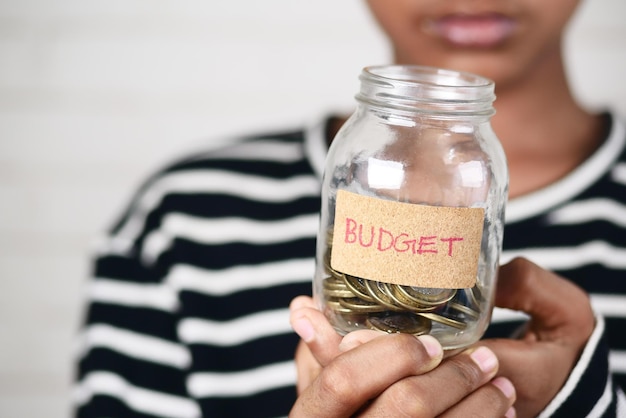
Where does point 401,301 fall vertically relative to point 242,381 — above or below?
above

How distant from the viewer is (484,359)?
495 mm

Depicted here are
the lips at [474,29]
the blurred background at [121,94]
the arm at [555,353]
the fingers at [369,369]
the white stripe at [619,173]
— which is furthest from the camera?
the blurred background at [121,94]

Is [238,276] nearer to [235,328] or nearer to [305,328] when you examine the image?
[235,328]

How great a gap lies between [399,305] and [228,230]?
49 cm

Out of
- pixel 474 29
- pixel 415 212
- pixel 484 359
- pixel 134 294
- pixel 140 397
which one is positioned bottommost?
pixel 140 397

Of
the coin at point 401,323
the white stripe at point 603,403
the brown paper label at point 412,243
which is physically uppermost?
the brown paper label at point 412,243

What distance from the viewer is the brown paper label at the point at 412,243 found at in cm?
45

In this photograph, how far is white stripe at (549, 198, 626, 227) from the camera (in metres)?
0.84

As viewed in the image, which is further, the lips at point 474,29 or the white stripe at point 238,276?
the white stripe at point 238,276

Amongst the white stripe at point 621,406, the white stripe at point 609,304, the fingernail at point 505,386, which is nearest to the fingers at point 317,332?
the fingernail at point 505,386

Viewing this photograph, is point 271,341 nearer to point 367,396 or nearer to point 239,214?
point 239,214

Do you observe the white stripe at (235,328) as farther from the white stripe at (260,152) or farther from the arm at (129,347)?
the white stripe at (260,152)

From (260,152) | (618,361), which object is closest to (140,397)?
(260,152)

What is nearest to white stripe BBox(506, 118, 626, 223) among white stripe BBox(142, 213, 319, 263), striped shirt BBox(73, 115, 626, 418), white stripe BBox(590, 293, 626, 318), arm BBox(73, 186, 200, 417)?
striped shirt BBox(73, 115, 626, 418)
